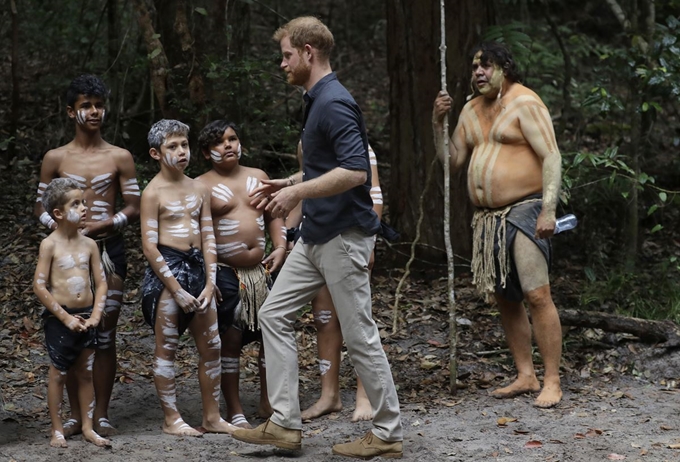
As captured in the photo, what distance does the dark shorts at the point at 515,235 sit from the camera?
5.80 m

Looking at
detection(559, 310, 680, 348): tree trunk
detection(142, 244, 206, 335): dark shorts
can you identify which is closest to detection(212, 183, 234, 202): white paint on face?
detection(142, 244, 206, 335): dark shorts

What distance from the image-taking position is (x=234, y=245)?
5.57 meters

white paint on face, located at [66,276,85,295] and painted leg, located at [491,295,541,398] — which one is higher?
white paint on face, located at [66,276,85,295]

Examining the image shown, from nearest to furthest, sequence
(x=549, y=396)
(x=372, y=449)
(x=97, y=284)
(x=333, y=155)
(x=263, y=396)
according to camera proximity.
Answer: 1. (x=333, y=155)
2. (x=372, y=449)
3. (x=97, y=284)
4. (x=549, y=396)
5. (x=263, y=396)

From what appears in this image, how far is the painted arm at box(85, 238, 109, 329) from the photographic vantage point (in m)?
5.10

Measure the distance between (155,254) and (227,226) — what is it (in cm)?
53

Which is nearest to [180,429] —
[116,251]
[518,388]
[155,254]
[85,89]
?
[155,254]

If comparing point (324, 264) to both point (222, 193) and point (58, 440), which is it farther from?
point (58, 440)

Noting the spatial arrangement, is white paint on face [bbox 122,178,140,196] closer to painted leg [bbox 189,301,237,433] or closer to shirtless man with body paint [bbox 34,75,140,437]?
shirtless man with body paint [bbox 34,75,140,437]

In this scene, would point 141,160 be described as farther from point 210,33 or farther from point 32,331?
point 32,331

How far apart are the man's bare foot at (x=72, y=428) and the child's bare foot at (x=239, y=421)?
888 mm

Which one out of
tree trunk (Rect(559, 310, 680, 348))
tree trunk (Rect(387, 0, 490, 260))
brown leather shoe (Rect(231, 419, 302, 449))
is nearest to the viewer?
brown leather shoe (Rect(231, 419, 302, 449))

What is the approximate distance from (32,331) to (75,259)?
2519 millimetres

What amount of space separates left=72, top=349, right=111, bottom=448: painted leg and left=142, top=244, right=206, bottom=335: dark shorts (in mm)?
420
